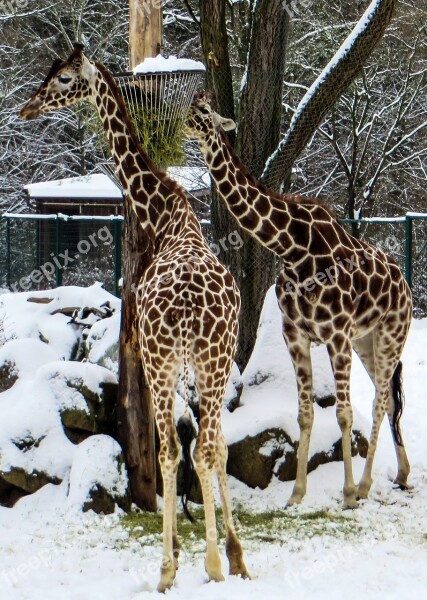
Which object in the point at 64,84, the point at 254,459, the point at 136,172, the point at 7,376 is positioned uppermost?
the point at 64,84

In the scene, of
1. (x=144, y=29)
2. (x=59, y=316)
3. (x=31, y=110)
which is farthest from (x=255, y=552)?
(x=59, y=316)

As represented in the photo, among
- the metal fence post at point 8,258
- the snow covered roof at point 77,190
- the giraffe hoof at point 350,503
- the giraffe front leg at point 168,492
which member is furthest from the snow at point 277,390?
the snow covered roof at point 77,190

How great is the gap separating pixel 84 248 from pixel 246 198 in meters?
10.5

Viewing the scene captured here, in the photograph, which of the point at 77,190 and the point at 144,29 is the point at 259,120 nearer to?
the point at 144,29

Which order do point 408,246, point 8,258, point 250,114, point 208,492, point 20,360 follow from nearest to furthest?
1. point 208,492
2. point 20,360
3. point 250,114
4. point 408,246
5. point 8,258

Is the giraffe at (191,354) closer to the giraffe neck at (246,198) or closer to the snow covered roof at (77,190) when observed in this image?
the giraffe neck at (246,198)

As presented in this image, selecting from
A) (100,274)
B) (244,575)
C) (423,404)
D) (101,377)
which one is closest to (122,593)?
(244,575)

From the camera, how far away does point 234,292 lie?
17.9ft

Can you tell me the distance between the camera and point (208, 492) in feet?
16.5

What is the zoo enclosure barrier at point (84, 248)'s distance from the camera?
1509 cm

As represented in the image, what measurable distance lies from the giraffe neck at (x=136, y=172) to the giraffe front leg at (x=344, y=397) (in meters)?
1.75

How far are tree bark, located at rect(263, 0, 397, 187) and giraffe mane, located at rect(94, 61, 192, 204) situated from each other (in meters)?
3.00

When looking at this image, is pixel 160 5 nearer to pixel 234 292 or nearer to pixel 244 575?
pixel 234 292

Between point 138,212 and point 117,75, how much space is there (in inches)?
43.5
